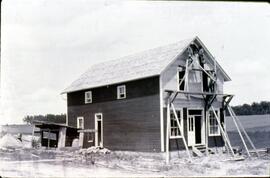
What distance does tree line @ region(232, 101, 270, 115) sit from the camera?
2325 cm

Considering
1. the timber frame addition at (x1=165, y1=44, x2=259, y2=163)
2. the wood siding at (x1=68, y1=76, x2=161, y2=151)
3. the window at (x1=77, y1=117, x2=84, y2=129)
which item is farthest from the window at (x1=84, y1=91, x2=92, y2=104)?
the timber frame addition at (x1=165, y1=44, x2=259, y2=163)

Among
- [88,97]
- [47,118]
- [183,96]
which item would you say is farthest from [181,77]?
[47,118]

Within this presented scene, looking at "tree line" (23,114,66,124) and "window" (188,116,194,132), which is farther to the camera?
"tree line" (23,114,66,124)

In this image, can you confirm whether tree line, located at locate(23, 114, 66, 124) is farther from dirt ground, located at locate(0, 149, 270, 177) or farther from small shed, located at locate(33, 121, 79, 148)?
dirt ground, located at locate(0, 149, 270, 177)

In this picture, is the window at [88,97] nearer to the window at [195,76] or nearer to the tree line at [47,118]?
the tree line at [47,118]

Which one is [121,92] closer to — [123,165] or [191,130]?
[191,130]

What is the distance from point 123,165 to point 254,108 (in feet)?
35.4

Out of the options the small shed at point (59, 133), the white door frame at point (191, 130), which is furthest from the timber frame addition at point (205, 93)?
the small shed at point (59, 133)

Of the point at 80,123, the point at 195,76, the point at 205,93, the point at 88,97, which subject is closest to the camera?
the point at 205,93

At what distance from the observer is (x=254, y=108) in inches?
981

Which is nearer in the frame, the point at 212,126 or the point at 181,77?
the point at 181,77

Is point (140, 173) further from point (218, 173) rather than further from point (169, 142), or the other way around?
point (169, 142)

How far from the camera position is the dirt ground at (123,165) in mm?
16000

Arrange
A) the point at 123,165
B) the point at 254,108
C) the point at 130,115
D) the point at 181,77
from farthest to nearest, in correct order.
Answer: the point at 254,108
the point at 130,115
the point at 181,77
the point at 123,165
